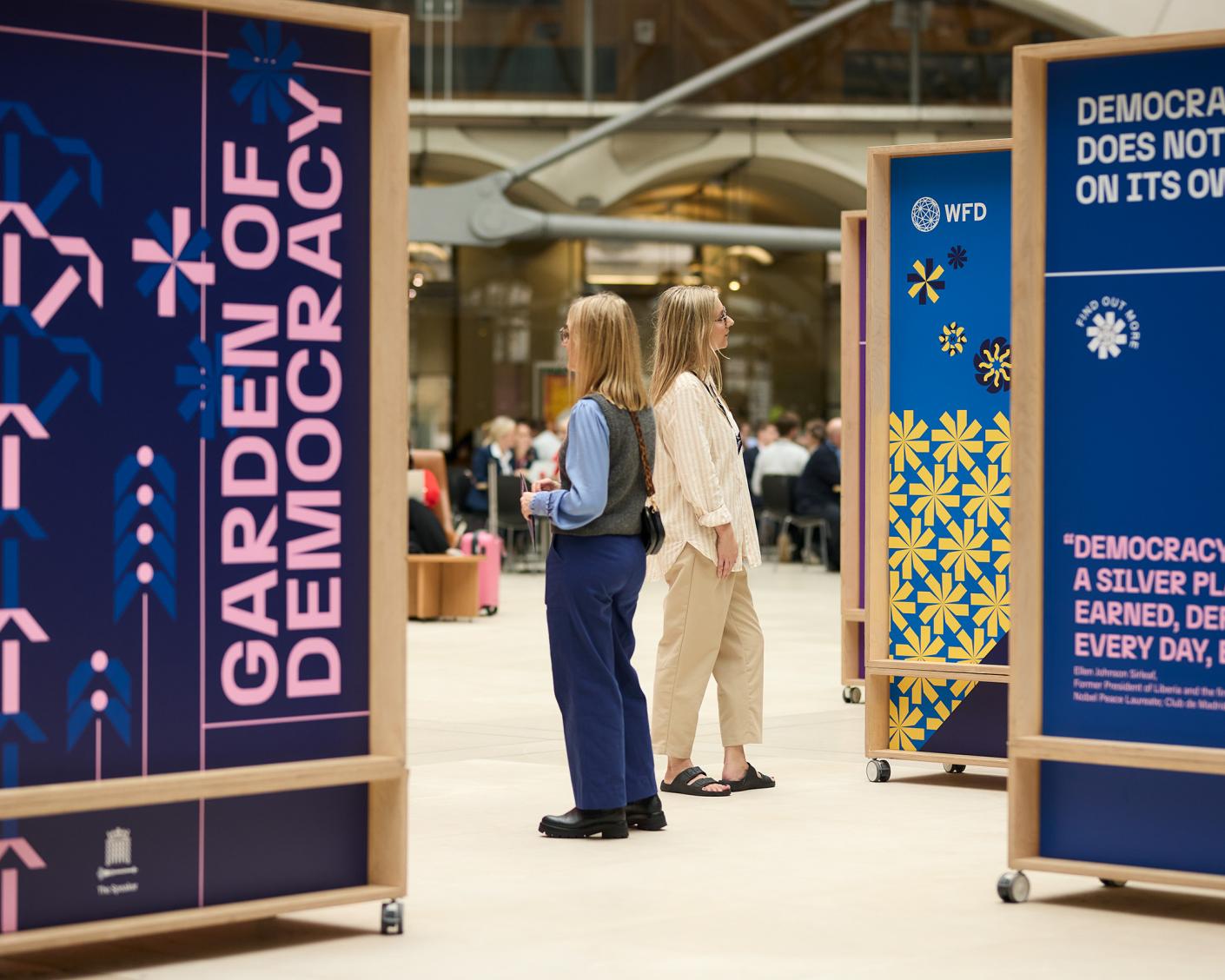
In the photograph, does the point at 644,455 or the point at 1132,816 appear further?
the point at 644,455

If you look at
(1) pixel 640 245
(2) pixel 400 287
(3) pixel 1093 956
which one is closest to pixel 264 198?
(2) pixel 400 287

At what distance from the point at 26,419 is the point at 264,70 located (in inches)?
43.2

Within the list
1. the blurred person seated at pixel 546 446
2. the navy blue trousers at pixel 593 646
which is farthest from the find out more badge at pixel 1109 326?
the blurred person seated at pixel 546 446

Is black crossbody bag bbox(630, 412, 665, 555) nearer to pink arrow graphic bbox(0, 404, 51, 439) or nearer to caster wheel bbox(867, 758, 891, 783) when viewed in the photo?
caster wheel bbox(867, 758, 891, 783)

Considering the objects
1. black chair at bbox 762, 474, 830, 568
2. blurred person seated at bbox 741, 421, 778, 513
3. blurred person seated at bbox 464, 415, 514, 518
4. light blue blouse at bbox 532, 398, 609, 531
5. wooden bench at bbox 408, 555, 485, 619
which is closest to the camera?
light blue blouse at bbox 532, 398, 609, 531

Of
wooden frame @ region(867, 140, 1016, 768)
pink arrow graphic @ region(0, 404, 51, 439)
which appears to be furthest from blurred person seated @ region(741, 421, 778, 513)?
pink arrow graphic @ region(0, 404, 51, 439)

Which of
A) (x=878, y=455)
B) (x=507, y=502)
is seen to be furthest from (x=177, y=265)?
(x=507, y=502)

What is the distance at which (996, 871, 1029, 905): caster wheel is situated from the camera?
19.1 feet

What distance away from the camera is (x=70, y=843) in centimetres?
481

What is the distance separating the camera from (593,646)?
6.75m

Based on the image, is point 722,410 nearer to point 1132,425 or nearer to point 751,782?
point 751,782

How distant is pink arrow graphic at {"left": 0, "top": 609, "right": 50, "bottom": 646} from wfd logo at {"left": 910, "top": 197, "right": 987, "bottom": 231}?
4.85 m

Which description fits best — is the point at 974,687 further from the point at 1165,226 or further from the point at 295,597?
the point at 295,597

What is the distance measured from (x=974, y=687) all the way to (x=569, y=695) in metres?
2.31
